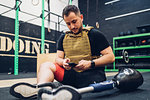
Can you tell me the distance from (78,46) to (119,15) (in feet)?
17.3

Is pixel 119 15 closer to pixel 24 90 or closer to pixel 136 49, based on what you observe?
pixel 136 49

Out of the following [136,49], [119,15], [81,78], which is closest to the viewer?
[81,78]

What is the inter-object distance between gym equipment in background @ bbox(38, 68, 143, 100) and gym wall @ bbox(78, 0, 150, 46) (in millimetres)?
3968

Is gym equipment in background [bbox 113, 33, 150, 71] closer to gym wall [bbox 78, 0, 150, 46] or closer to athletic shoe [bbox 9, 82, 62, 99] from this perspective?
gym wall [bbox 78, 0, 150, 46]

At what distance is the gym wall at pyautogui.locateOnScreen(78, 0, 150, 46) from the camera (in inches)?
212

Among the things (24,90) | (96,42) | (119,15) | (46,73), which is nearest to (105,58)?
(96,42)

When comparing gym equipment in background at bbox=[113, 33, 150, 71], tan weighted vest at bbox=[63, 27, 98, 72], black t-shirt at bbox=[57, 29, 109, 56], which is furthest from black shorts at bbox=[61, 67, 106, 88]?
gym equipment in background at bbox=[113, 33, 150, 71]

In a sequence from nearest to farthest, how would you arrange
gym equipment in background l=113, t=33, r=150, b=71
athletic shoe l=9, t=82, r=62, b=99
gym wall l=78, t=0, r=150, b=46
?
athletic shoe l=9, t=82, r=62, b=99, gym equipment in background l=113, t=33, r=150, b=71, gym wall l=78, t=0, r=150, b=46

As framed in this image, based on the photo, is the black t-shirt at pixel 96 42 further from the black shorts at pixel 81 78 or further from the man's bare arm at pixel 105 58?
the black shorts at pixel 81 78

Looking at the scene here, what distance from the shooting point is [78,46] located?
118 centimetres

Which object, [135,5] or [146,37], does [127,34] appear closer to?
[146,37]

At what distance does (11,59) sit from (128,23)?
448cm

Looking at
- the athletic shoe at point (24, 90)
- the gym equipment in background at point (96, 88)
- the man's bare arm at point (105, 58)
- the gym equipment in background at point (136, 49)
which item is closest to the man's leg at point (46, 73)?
the athletic shoe at point (24, 90)

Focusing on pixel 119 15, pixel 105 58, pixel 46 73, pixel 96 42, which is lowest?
pixel 46 73
